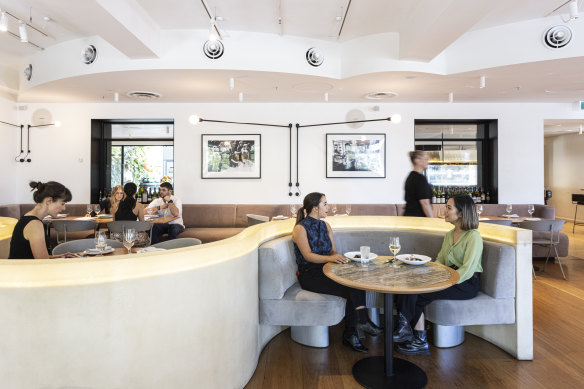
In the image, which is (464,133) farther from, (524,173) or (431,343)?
(431,343)

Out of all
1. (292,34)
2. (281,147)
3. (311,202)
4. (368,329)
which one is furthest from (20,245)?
(281,147)

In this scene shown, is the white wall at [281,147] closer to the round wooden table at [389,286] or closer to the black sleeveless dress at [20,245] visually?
the round wooden table at [389,286]

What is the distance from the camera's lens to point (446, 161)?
752 centimetres

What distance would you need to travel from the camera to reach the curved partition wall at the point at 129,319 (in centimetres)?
163

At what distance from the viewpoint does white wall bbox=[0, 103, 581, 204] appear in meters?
6.97

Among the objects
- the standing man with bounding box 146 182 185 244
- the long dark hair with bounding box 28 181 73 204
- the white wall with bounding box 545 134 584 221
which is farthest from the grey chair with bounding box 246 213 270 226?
the white wall with bounding box 545 134 584 221

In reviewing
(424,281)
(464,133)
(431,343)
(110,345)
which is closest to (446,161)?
(464,133)

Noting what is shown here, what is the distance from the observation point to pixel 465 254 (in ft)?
9.08

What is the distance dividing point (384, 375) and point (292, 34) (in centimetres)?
415

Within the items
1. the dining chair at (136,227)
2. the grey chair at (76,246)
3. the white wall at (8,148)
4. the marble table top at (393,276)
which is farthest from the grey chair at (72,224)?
the marble table top at (393,276)

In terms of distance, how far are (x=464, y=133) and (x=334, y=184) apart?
290 cm

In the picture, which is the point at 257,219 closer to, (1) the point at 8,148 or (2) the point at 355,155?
(2) the point at 355,155

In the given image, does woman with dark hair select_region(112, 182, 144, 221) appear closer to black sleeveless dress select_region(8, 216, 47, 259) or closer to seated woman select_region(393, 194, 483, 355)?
black sleeveless dress select_region(8, 216, 47, 259)

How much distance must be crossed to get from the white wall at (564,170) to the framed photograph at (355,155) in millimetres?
7717
